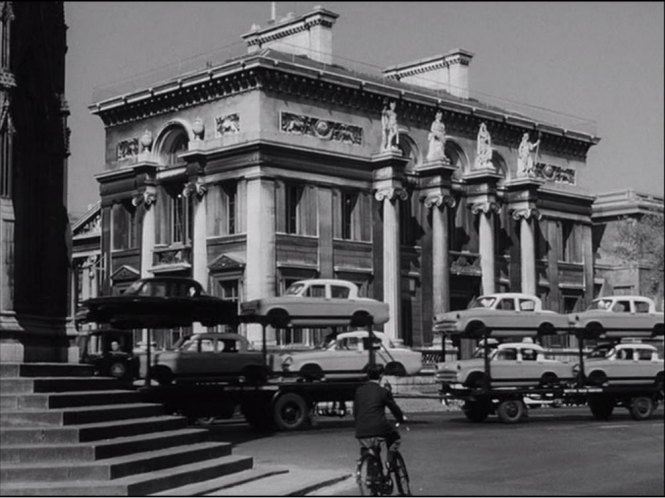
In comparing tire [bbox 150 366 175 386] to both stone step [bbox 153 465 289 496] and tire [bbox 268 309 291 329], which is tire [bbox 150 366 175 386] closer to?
tire [bbox 268 309 291 329]

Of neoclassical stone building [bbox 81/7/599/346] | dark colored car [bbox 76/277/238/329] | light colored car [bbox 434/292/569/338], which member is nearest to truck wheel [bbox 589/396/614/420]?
light colored car [bbox 434/292/569/338]

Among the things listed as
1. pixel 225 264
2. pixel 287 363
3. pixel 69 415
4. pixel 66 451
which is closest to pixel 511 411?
pixel 287 363

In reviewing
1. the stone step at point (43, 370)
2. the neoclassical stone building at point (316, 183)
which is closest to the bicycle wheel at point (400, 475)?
the stone step at point (43, 370)

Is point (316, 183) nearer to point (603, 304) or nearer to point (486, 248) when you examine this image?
point (486, 248)

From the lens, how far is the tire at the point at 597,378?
107ft

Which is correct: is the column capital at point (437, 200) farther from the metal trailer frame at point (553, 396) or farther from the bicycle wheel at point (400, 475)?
the bicycle wheel at point (400, 475)

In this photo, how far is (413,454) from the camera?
2081 cm

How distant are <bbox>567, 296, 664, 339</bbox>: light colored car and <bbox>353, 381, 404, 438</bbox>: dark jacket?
67.0ft

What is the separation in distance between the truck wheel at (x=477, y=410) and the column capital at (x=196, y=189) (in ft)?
54.0

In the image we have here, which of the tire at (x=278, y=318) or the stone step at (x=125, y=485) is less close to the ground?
the tire at (x=278, y=318)

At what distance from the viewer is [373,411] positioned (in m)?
14.2

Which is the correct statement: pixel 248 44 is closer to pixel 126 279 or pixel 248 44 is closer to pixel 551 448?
pixel 126 279

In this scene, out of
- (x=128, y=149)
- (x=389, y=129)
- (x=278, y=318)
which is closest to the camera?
(x=278, y=318)

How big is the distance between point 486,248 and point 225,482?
1426 inches
